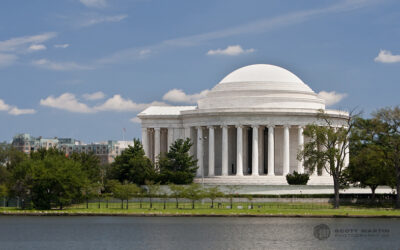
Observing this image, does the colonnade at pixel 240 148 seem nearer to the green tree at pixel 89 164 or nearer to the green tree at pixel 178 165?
the green tree at pixel 178 165

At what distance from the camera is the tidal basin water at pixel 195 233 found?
76.3m

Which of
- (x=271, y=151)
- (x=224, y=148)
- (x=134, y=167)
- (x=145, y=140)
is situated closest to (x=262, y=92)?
(x=271, y=151)

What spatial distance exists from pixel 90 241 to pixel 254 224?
22.5 m

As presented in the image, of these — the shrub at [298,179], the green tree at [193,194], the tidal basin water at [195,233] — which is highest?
the shrub at [298,179]

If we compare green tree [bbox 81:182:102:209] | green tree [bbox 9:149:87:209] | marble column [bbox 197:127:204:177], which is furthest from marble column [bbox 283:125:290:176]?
green tree [bbox 9:149:87:209]

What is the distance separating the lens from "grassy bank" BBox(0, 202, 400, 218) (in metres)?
102

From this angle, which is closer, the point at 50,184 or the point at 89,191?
the point at 50,184

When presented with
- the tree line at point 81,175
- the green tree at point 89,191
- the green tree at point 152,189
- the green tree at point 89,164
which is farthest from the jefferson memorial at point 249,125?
the green tree at point 89,191

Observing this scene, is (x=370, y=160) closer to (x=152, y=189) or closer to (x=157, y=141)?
(x=152, y=189)

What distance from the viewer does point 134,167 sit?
444 feet

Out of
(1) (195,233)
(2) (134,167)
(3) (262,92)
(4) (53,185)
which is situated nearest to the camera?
(1) (195,233)

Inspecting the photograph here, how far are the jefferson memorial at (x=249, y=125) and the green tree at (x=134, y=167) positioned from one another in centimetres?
950

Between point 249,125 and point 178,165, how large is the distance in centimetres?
1383

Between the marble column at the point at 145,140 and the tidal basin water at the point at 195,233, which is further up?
the marble column at the point at 145,140
